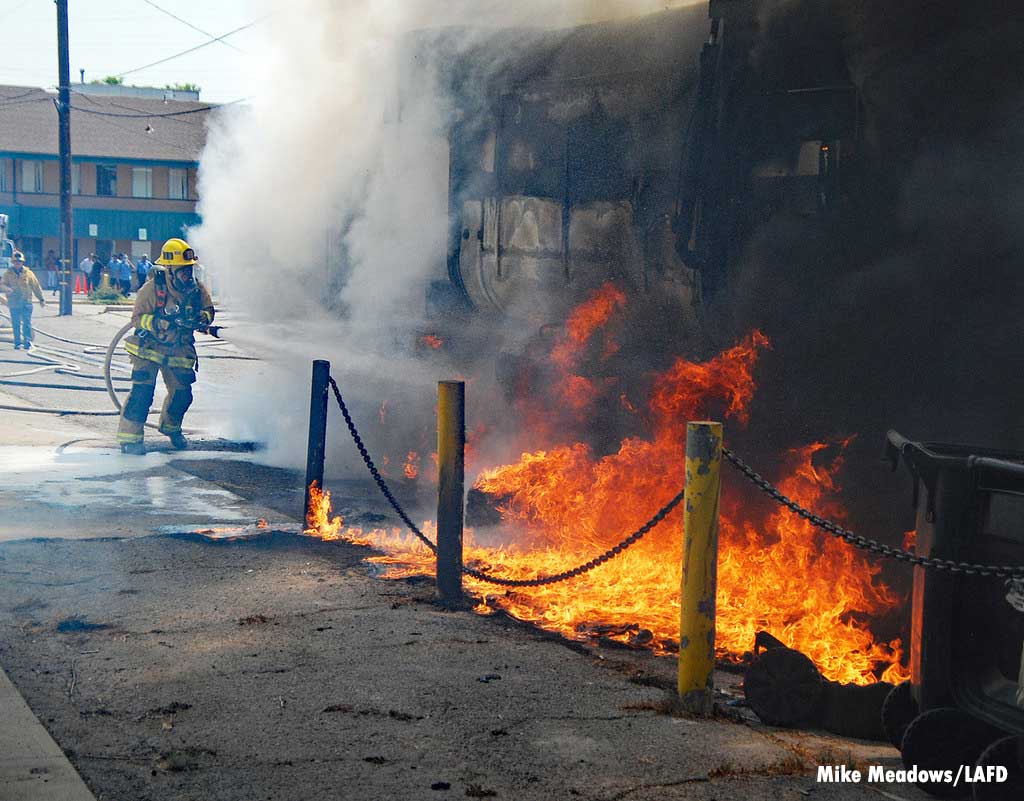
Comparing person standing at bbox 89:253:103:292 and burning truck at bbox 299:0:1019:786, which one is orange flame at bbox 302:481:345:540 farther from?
person standing at bbox 89:253:103:292

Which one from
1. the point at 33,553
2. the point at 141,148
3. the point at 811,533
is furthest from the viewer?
the point at 141,148

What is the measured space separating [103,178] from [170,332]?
46.4 metres

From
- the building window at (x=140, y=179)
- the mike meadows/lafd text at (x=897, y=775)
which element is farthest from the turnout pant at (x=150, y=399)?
the building window at (x=140, y=179)

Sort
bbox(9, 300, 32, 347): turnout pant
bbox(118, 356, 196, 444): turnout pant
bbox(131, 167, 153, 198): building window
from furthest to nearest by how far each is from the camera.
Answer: bbox(131, 167, 153, 198): building window < bbox(9, 300, 32, 347): turnout pant < bbox(118, 356, 196, 444): turnout pant

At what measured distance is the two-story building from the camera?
173 feet

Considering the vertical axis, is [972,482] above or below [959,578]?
above

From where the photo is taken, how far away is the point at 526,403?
28.8 feet

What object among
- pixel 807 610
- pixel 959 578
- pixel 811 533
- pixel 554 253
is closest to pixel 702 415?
pixel 811 533

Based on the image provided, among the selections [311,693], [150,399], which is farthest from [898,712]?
[150,399]

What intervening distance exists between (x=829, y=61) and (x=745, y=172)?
0.77 meters

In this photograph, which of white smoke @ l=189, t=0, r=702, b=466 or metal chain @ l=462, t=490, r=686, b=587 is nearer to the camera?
metal chain @ l=462, t=490, r=686, b=587

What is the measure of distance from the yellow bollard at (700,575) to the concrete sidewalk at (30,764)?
195 centimetres

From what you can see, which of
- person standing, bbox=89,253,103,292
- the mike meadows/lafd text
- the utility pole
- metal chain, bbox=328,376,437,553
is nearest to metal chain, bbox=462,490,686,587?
metal chain, bbox=328,376,437,553

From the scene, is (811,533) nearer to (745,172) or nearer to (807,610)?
(807,610)
